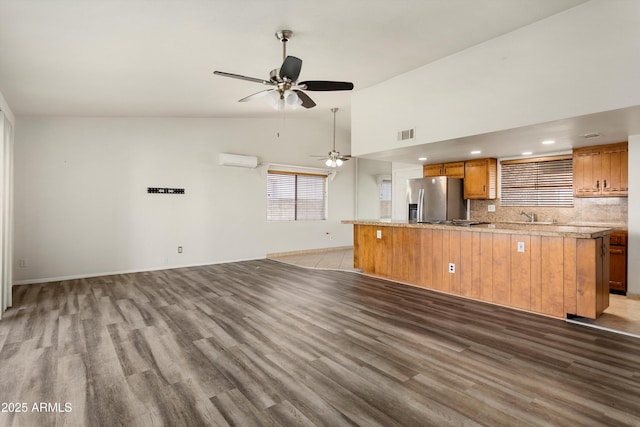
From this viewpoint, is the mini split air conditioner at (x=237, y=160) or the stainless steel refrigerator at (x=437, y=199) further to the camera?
the mini split air conditioner at (x=237, y=160)

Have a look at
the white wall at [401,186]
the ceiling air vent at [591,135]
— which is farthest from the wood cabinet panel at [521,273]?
the white wall at [401,186]

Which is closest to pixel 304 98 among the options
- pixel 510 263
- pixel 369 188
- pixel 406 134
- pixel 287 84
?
pixel 287 84

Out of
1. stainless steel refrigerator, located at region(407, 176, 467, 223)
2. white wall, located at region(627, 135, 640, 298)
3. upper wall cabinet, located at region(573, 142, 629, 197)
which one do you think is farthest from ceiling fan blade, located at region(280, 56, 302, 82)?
upper wall cabinet, located at region(573, 142, 629, 197)

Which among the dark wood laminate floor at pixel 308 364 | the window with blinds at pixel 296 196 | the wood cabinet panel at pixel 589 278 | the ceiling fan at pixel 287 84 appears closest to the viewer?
the dark wood laminate floor at pixel 308 364

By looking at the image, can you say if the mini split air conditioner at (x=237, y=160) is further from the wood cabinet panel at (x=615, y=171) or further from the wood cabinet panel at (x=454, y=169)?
the wood cabinet panel at (x=615, y=171)

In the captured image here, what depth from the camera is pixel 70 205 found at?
5.52 metres

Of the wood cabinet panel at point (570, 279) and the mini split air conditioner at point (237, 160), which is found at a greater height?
the mini split air conditioner at point (237, 160)

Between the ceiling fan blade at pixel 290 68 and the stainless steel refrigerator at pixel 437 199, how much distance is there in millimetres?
3816

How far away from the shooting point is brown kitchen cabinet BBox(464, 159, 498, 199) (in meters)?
5.91

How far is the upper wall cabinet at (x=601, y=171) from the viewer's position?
4527mm

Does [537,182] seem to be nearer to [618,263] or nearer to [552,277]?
[618,263]

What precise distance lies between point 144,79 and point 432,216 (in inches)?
198

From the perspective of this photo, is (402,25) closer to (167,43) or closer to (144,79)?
(167,43)

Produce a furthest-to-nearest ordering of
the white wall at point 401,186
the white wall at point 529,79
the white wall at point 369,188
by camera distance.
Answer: the white wall at point 369,188, the white wall at point 401,186, the white wall at point 529,79
